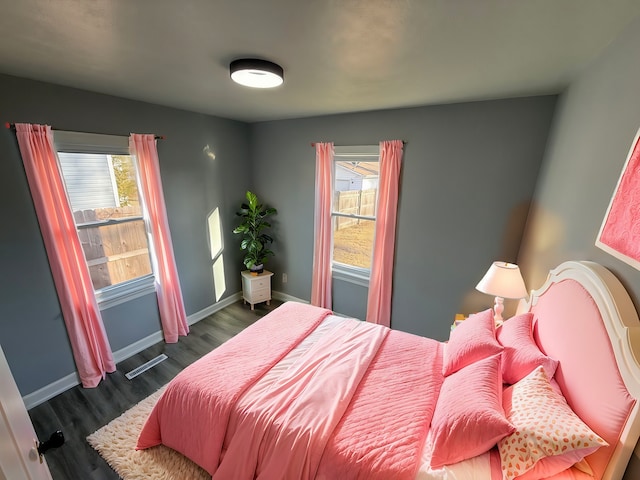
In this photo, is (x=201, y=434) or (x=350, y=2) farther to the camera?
(x=201, y=434)

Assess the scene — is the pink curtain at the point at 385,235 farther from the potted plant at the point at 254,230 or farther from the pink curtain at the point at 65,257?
the pink curtain at the point at 65,257

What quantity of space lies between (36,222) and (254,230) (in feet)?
6.66

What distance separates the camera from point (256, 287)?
3.66m

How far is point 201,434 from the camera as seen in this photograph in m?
1.52

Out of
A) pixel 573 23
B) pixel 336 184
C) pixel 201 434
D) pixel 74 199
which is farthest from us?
pixel 336 184

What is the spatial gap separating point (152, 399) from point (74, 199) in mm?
1830

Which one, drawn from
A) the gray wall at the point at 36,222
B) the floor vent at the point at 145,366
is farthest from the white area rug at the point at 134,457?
the gray wall at the point at 36,222

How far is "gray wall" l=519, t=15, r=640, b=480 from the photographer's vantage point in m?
1.10

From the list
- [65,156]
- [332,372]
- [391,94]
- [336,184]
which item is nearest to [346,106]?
[391,94]

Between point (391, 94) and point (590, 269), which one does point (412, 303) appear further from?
point (391, 94)

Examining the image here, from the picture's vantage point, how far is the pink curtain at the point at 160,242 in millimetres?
2551

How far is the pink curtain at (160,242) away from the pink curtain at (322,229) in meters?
1.61

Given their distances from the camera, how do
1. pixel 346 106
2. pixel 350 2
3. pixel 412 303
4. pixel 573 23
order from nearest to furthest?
pixel 350 2, pixel 573 23, pixel 346 106, pixel 412 303

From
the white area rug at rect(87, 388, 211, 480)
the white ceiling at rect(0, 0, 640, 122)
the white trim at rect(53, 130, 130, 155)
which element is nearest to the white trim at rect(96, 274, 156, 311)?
the white area rug at rect(87, 388, 211, 480)
